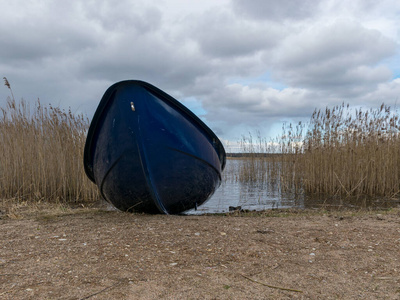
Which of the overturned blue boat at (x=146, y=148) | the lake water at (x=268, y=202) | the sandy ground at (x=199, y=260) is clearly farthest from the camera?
the lake water at (x=268, y=202)

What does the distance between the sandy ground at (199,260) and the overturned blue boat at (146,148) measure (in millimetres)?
671

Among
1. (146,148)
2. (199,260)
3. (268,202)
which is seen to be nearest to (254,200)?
(268,202)

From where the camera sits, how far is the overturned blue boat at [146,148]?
426cm

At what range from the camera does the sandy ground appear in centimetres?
207

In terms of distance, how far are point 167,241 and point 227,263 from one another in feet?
2.48

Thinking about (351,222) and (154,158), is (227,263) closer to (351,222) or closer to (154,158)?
(154,158)

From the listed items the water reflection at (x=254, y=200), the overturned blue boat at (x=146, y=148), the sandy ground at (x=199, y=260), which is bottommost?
the water reflection at (x=254, y=200)

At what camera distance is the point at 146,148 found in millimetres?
4262

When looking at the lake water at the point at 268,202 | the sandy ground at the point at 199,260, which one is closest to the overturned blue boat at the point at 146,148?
the sandy ground at the point at 199,260

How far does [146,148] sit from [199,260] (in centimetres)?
202

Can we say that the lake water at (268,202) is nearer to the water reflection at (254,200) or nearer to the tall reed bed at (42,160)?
the water reflection at (254,200)

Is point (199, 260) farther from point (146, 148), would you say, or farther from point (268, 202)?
point (268, 202)

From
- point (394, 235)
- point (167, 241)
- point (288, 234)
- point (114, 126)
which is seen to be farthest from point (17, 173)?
point (394, 235)

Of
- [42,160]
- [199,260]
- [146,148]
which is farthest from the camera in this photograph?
[42,160]
